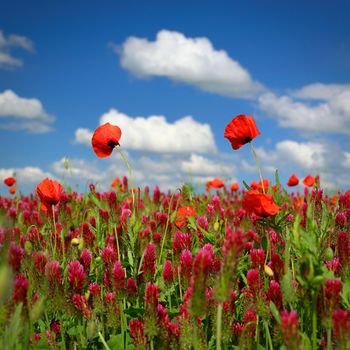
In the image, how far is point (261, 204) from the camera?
236 centimetres

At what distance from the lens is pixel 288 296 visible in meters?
1.71

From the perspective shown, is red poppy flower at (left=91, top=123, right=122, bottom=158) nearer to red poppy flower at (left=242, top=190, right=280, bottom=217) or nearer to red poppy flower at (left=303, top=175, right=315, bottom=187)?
red poppy flower at (left=242, top=190, right=280, bottom=217)

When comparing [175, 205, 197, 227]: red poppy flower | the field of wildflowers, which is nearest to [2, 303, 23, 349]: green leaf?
the field of wildflowers

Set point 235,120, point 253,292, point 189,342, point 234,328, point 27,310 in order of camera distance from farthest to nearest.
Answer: point 235,120 → point 234,328 → point 253,292 → point 189,342 → point 27,310

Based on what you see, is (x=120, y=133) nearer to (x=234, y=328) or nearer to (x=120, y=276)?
(x=120, y=276)

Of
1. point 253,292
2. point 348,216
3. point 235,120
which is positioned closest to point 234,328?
point 253,292

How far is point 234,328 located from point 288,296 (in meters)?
0.64

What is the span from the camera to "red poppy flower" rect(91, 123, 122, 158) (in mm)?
3064

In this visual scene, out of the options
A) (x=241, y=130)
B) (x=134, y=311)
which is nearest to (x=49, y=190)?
(x=134, y=311)

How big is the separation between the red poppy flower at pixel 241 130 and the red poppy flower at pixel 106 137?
27.4 inches

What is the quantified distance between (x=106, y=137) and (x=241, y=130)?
0.85 m

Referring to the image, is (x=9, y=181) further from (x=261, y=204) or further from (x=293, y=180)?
(x=261, y=204)

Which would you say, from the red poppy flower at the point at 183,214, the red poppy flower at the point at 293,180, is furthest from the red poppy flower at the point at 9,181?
the red poppy flower at the point at 183,214

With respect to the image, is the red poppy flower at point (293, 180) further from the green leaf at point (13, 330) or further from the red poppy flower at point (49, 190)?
the green leaf at point (13, 330)
